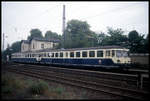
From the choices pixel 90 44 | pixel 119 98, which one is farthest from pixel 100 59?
pixel 90 44

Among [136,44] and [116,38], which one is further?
[116,38]

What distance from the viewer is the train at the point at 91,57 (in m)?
16.4

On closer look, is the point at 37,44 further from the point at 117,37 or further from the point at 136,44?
the point at 136,44

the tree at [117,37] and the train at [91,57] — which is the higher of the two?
the tree at [117,37]

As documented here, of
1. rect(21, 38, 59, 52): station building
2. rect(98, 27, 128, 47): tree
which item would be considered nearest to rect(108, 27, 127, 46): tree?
rect(98, 27, 128, 47): tree

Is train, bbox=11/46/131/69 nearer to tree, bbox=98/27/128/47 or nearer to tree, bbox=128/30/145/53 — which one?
tree, bbox=128/30/145/53

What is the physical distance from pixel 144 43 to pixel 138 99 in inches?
974

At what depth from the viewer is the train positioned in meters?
16.4

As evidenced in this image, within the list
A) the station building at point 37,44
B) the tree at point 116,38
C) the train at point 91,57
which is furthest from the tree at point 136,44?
the station building at point 37,44

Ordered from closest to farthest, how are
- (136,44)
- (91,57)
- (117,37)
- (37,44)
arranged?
(91,57) < (136,44) < (117,37) < (37,44)

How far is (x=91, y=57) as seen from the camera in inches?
725

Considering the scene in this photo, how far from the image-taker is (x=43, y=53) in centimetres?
2770

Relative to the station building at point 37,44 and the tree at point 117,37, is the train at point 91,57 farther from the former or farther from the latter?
the station building at point 37,44

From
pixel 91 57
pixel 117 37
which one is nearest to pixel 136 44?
pixel 117 37
